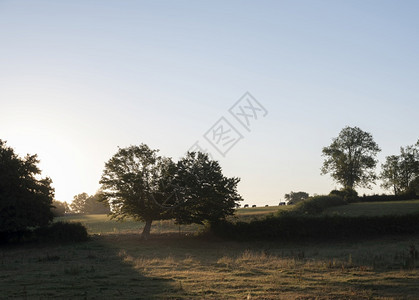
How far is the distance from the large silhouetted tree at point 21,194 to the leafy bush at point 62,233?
103cm

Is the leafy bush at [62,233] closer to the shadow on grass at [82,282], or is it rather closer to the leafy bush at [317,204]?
the shadow on grass at [82,282]

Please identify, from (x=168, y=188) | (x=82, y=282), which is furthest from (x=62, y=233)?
(x=82, y=282)

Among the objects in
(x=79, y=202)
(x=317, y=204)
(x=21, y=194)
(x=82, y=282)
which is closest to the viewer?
(x=82, y=282)

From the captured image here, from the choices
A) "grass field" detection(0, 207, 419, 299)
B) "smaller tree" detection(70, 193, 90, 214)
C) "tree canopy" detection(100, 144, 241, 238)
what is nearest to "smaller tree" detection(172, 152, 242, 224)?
"tree canopy" detection(100, 144, 241, 238)

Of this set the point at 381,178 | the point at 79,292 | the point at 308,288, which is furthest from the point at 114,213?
the point at 381,178

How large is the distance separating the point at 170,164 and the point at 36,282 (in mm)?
29289

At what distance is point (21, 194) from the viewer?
152 feet

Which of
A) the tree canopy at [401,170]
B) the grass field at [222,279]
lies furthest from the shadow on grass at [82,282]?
the tree canopy at [401,170]

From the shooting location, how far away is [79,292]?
55.4ft

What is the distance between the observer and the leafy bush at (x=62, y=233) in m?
47.2

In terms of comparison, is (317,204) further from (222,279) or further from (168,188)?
(222,279)

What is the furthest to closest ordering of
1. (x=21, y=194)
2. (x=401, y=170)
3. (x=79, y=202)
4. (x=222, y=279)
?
(x=79, y=202) < (x=401, y=170) < (x=21, y=194) < (x=222, y=279)

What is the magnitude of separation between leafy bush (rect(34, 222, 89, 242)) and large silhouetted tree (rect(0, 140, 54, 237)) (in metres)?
1.03

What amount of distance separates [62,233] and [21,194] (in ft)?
22.7
